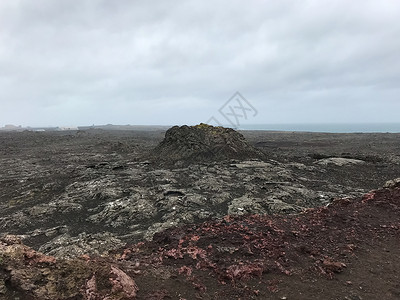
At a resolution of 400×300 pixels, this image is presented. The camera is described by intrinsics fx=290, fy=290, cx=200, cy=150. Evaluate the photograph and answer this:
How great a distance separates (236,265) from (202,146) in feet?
63.7

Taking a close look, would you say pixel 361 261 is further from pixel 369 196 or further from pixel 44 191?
pixel 44 191

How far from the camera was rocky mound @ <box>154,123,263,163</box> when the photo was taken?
25.0 m

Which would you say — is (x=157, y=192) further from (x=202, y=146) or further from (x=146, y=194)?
(x=202, y=146)

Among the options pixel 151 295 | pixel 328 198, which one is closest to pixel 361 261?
pixel 151 295

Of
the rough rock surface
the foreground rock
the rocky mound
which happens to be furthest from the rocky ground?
the foreground rock

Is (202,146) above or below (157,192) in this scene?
above

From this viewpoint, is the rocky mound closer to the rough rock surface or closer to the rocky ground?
the rocky ground

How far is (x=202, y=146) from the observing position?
1029 inches

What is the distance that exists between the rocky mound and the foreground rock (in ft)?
49.4

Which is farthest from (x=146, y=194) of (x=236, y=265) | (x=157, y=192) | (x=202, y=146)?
(x=202, y=146)

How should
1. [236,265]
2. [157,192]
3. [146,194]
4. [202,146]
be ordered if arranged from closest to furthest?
[236,265] → [146,194] → [157,192] → [202,146]

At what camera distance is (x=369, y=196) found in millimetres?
12297

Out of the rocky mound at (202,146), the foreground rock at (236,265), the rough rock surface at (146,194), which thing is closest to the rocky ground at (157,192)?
the rough rock surface at (146,194)

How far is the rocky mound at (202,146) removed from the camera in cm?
2502
